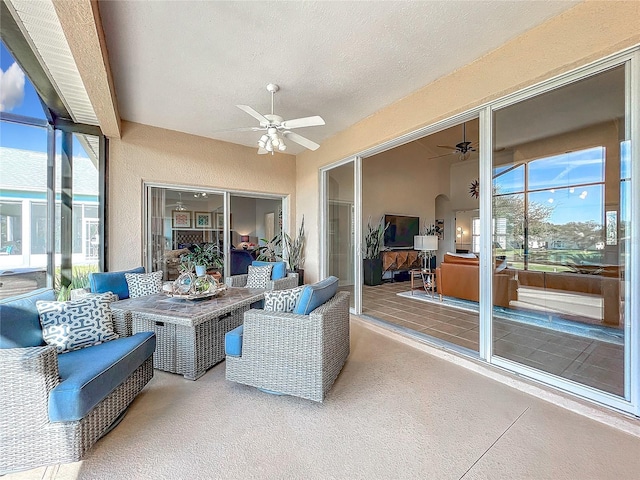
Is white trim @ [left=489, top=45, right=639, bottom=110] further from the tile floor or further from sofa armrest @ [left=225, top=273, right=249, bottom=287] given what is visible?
sofa armrest @ [left=225, top=273, right=249, bottom=287]

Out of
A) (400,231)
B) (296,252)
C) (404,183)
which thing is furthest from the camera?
(404,183)

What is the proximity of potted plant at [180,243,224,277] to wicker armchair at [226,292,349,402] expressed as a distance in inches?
122

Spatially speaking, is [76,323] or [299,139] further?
[299,139]

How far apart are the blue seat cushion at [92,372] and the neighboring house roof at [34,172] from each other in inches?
93.9

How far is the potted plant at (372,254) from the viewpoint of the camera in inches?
290

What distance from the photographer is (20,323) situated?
176cm

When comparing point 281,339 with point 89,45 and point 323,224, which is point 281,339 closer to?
point 89,45

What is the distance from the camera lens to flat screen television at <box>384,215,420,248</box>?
8133mm

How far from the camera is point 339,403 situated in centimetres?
219

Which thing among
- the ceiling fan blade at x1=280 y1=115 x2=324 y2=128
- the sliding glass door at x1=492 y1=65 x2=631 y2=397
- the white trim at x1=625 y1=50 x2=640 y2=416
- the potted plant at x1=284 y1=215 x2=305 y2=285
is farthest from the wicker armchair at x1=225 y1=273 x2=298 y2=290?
the white trim at x1=625 y1=50 x2=640 y2=416

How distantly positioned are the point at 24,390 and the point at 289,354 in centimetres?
153

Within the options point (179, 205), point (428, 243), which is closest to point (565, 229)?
point (428, 243)

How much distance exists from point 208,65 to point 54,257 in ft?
11.2

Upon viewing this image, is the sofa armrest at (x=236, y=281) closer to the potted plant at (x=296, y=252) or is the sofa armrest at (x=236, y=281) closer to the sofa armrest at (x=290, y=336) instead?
the potted plant at (x=296, y=252)
